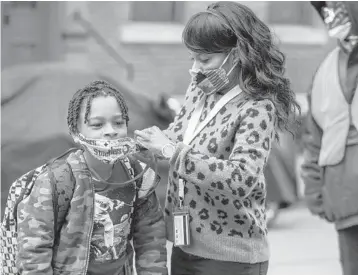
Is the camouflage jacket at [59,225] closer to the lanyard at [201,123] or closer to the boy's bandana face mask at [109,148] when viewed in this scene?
the boy's bandana face mask at [109,148]

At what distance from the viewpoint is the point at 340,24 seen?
14.0 feet

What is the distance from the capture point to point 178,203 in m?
3.25

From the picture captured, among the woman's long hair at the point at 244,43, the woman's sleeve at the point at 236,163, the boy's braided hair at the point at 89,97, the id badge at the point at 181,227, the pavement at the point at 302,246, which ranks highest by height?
the woman's long hair at the point at 244,43

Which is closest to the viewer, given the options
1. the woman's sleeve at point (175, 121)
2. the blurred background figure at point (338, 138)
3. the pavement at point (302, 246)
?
the woman's sleeve at point (175, 121)

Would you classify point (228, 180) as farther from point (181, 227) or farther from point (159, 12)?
point (159, 12)

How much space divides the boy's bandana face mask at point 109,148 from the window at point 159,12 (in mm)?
7060

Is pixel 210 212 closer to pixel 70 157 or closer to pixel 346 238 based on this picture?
pixel 70 157

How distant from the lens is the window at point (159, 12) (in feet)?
33.0

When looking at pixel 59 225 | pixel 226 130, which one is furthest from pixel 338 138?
pixel 59 225

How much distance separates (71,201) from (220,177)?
1.78 ft

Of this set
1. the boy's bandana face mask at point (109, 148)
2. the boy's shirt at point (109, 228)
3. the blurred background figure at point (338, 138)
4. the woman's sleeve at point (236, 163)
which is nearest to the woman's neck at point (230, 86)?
the woman's sleeve at point (236, 163)

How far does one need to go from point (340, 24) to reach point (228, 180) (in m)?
1.61

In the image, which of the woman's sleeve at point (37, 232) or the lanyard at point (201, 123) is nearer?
the woman's sleeve at point (37, 232)

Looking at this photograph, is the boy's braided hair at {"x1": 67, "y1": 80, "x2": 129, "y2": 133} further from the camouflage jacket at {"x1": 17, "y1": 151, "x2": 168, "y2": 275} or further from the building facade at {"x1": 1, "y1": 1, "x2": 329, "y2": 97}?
the building facade at {"x1": 1, "y1": 1, "x2": 329, "y2": 97}
